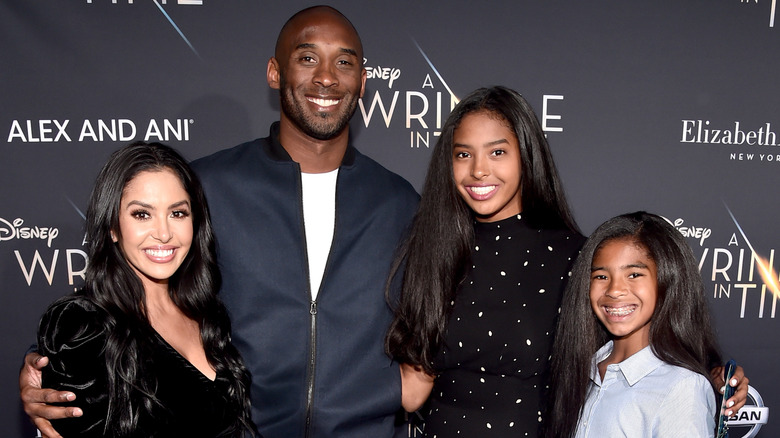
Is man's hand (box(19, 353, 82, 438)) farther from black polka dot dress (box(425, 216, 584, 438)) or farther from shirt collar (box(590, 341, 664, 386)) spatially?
shirt collar (box(590, 341, 664, 386))

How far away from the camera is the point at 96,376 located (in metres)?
1.24

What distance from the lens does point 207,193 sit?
1.74m

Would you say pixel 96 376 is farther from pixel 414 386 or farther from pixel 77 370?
pixel 414 386

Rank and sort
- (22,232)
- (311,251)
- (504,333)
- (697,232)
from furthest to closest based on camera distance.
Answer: (697,232)
(22,232)
(311,251)
(504,333)

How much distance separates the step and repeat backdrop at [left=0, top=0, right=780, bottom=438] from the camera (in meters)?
2.58

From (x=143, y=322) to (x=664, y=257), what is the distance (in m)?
1.39

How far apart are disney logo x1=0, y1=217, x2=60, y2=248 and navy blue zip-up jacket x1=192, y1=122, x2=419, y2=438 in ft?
4.34

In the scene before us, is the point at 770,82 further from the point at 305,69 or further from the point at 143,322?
the point at 143,322

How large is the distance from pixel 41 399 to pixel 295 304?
2.28 ft

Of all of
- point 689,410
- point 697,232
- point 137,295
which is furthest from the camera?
point 697,232

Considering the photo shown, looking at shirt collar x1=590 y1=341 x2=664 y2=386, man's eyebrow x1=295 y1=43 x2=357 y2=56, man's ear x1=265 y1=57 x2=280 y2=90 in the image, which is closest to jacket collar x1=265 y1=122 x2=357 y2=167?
man's ear x1=265 y1=57 x2=280 y2=90

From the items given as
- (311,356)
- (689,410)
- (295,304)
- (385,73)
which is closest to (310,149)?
(295,304)

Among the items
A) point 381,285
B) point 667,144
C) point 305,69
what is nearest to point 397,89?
point 305,69

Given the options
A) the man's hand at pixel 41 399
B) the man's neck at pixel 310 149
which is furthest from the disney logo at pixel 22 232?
the man's neck at pixel 310 149
